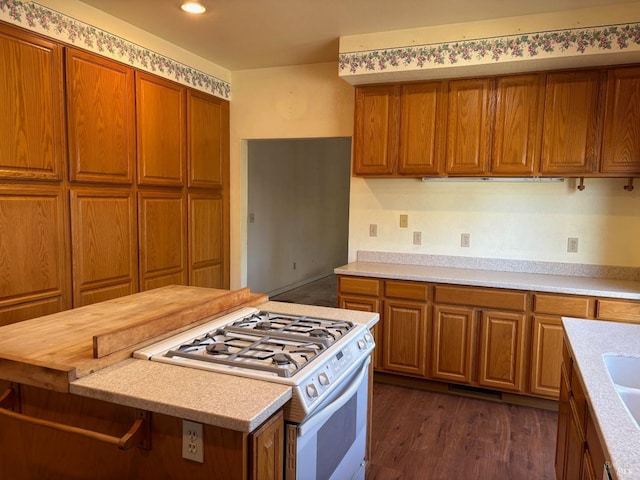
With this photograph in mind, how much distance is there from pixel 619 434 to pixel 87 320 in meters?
1.85

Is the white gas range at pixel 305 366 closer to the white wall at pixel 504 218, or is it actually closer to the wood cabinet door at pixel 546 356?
the wood cabinet door at pixel 546 356

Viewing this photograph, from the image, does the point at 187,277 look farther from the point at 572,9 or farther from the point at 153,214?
the point at 572,9

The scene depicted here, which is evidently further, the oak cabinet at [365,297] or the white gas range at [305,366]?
the oak cabinet at [365,297]

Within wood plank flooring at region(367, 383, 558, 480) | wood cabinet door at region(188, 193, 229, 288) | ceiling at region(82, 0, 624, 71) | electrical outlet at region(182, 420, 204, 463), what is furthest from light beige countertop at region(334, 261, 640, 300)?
electrical outlet at region(182, 420, 204, 463)

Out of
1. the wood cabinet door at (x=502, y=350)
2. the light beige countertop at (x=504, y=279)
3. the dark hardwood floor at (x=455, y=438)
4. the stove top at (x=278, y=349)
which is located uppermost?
the light beige countertop at (x=504, y=279)

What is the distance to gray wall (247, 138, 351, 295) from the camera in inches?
222

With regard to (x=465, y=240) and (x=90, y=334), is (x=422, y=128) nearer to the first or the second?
(x=465, y=240)

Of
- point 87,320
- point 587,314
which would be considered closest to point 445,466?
point 587,314

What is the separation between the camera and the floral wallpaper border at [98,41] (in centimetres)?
251

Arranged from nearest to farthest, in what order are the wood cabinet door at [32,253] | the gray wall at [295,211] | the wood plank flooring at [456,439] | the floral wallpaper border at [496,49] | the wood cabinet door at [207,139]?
the wood plank flooring at [456,439] < the wood cabinet door at [32,253] < the floral wallpaper border at [496,49] < the wood cabinet door at [207,139] < the gray wall at [295,211]

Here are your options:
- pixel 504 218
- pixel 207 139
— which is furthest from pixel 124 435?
pixel 207 139

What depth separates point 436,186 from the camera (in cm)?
363

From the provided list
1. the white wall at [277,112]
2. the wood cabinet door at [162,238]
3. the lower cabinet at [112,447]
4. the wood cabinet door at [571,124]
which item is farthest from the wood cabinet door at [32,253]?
the wood cabinet door at [571,124]

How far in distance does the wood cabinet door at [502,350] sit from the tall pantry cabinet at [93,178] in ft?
7.92
